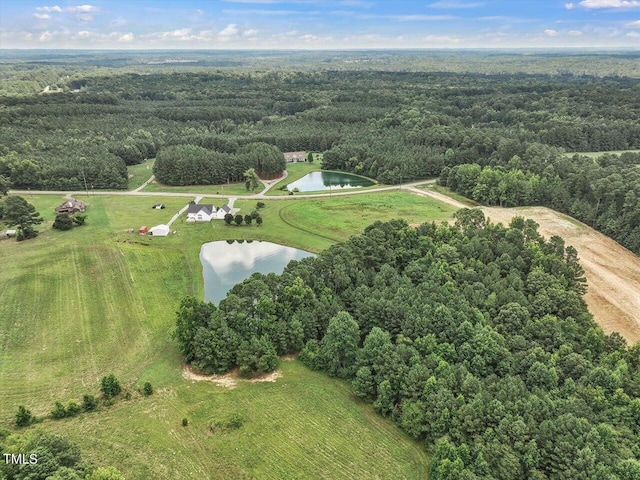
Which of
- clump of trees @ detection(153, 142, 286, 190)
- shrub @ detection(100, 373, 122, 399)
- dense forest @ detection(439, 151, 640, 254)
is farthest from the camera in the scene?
clump of trees @ detection(153, 142, 286, 190)

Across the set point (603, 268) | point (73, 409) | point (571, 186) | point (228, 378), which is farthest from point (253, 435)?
point (571, 186)

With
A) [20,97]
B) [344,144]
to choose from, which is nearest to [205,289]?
[344,144]

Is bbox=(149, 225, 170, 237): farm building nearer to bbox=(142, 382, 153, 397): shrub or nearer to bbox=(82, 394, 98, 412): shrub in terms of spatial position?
bbox=(142, 382, 153, 397): shrub

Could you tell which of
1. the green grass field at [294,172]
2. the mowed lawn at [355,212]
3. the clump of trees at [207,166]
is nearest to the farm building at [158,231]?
the mowed lawn at [355,212]

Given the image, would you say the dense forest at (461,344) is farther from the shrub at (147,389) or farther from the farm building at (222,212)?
the farm building at (222,212)

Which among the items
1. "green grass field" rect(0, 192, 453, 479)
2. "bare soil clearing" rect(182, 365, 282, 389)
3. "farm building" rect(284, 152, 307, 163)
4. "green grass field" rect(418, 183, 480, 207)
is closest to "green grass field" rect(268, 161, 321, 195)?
"farm building" rect(284, 152, 307, 163)

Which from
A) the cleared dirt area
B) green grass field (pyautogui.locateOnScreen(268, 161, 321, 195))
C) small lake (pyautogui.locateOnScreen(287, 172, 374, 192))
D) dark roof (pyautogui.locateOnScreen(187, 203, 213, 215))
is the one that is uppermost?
dark roof (pyautogui.locateOnScreen(187, 203, 213, 215))
